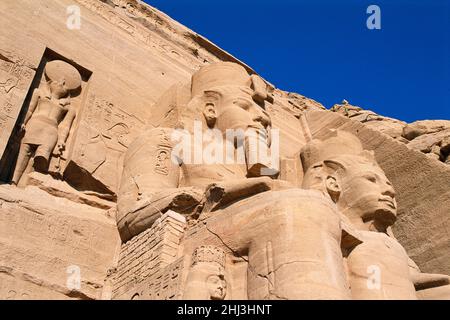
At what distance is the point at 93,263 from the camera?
4652 millimetres

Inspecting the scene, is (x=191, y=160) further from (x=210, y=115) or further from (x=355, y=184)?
(x=355, y=184)

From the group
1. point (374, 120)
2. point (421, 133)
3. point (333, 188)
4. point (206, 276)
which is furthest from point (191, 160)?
point (374, 120)

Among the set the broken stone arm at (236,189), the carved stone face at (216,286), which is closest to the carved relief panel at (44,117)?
the broken stone arm at (236,189)

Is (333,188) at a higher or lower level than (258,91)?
lower

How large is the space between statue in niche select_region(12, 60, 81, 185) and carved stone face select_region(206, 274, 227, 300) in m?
2.17

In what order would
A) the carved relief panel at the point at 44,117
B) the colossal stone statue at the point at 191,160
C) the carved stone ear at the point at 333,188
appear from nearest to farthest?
the colossal stone statue at the point at 191,160 → the carved relief panel at the point at 44,117 → the carved stone ear at the point at 333,188

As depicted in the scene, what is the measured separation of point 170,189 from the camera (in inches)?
183

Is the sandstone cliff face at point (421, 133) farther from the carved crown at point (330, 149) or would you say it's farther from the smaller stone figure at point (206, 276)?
the smaller stone figure at point (206, 276)

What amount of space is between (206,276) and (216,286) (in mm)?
86

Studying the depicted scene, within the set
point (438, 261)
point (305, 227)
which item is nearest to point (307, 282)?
point (305, 227)

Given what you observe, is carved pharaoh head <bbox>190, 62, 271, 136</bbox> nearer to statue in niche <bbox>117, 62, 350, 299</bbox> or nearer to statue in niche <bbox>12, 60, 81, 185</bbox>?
statue in niche <bbox>117, 62, 350, 299</bbox>

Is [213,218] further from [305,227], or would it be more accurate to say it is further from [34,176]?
[34,176]

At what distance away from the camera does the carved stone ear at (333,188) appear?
5.29m

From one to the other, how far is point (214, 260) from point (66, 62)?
339 centimetres
